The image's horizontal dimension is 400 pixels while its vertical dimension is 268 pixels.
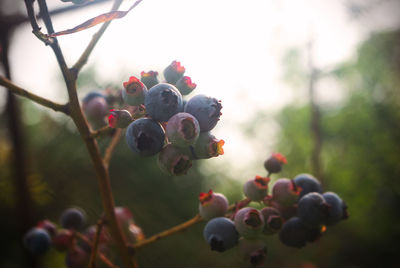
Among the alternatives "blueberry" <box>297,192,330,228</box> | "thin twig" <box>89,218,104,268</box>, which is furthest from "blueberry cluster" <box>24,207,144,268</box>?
"blueberry" <box>297,192,330,228</box>

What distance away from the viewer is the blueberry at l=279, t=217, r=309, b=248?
99 cm

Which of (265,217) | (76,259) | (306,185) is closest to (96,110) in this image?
(76,259)

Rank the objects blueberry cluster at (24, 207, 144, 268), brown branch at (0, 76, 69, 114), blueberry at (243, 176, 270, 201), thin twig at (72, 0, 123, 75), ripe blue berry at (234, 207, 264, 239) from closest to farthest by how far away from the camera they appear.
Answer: brown branch at (0, 76, 69, 114)
thin twig at (72, 0, 123, 75)
ripe blue berry at (234, 207, 264, 239)
blueberry at (243, 176, 270, 201)
blueberry cluster at (24, 207, 144, 268)

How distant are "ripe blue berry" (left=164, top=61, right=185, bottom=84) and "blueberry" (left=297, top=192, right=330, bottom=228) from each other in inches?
24.1

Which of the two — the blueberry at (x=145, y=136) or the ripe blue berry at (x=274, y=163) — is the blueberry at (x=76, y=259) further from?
the ripe blue berry at (x=274, y=163)

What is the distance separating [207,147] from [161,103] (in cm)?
17

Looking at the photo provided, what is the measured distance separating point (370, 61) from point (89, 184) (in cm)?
621

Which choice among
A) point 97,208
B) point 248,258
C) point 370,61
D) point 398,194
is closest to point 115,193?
point 97,208

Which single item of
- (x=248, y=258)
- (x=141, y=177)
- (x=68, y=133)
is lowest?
(x=141, y=177)

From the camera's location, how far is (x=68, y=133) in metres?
2.41

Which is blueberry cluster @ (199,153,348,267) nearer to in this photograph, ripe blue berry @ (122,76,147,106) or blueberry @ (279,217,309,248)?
blueberry @ (279,217,309,248)

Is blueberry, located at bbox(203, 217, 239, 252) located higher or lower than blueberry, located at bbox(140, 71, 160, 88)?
lower

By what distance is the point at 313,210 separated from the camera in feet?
3.15

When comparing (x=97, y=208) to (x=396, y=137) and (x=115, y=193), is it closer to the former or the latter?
(x=115, y=193)
